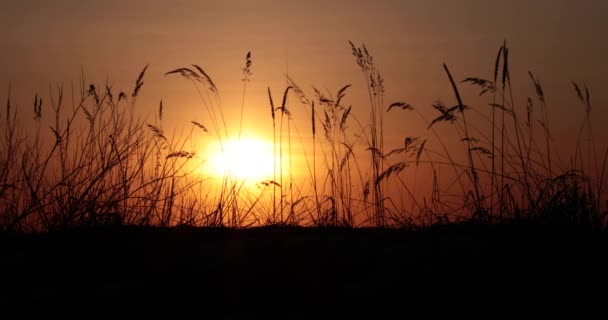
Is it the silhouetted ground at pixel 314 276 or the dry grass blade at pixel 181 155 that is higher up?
the dry grass blade at pixel 181 155

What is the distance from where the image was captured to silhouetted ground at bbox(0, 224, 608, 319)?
2012 mm

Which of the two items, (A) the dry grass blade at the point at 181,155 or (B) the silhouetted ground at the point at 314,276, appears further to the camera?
(A) the dry grass blade at the point at 181,155

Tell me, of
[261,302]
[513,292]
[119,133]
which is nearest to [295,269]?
[261,302]

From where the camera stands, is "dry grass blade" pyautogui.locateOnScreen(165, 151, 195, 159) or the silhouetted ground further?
"dry grass blade" pyautogui.locateOnScreen(165, 151, 195, 159)

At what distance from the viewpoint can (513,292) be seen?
207 centimetres

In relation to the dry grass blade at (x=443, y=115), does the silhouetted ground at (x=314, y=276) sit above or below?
below

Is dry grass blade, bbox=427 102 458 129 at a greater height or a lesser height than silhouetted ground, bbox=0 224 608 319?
greater

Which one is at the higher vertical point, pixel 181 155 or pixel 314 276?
pixel 181 155

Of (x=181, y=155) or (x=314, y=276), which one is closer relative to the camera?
(x=314, y=276)

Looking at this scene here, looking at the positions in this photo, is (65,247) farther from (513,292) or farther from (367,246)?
(513,292)

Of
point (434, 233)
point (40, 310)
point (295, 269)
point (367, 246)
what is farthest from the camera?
point (434, 233)

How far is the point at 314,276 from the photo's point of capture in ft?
7.55

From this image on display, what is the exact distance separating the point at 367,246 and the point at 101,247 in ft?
3.38

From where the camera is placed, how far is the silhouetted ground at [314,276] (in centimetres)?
201
